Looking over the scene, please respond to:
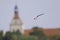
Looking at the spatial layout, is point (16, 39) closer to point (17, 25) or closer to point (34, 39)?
point (34, 39)

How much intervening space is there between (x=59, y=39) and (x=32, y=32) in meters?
2.71

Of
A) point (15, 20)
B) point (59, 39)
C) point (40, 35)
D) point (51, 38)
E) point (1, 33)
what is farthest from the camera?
point (15, 20)

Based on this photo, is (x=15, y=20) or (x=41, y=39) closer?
(x=41, y=39)

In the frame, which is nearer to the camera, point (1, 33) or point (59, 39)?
point (59, 39)

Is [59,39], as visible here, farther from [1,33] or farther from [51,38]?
[1,33]

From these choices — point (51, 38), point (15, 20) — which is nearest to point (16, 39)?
point (51, 38)

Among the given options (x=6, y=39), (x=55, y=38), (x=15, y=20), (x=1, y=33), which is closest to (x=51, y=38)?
(x=55, y=38)

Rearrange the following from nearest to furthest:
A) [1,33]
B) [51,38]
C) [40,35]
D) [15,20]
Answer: [51,38]
[40,35]
[1,33]
[15,20]

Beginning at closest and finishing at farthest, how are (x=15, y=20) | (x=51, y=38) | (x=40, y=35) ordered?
(x=51, y=38) < (x=40, y=35) < (x=15, y=20)

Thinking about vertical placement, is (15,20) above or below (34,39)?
above

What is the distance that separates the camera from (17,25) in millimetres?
19062

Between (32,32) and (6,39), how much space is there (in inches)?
101

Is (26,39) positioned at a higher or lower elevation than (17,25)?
lower

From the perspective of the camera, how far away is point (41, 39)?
31.3ft
